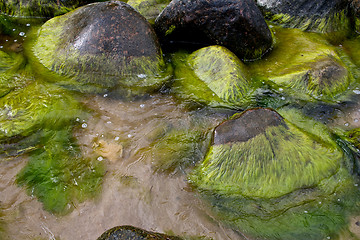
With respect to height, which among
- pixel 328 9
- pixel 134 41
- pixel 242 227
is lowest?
pixel 242 227

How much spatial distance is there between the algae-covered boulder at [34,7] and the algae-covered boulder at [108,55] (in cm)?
131

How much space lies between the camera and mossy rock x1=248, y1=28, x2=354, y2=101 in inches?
165

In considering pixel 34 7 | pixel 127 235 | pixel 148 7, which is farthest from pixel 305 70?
pixel 34 7

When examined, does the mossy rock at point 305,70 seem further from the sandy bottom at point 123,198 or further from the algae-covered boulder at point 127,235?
the algae-covered boulder at point 127,235

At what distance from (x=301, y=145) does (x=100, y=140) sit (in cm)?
235

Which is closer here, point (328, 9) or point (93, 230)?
point (93, 230)

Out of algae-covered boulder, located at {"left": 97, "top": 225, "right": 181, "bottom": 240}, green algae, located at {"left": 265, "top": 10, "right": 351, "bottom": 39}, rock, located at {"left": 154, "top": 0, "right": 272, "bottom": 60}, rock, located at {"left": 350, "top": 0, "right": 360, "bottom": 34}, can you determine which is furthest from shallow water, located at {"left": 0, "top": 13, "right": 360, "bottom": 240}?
rock, located at {"left": 350, "top": 0, "right": 360, "bottom": 34}

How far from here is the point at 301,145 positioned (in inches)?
134

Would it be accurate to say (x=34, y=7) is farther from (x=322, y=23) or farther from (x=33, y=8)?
(x=322, y=23)

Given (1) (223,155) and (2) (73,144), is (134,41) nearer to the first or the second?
(2) (73,144)

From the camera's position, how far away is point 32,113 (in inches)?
146

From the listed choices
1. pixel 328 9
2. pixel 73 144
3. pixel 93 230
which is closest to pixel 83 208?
pixel 93 230

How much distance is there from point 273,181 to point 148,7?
405cm

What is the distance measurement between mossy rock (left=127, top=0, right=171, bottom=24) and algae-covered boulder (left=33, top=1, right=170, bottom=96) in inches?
43.7
